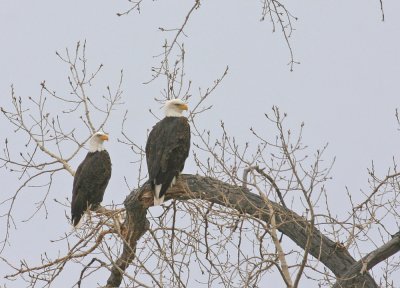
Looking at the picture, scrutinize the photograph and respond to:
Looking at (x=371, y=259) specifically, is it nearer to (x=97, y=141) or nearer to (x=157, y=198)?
(x=157, y=198)

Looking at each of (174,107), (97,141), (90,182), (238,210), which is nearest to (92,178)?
(90,182)

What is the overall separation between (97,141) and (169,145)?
6.40ft

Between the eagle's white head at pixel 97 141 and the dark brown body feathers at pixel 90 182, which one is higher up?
the eagle's white head at pixel 97 141

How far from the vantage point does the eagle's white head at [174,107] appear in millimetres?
7207

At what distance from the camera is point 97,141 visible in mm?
8758

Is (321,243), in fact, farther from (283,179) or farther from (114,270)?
(114,270)

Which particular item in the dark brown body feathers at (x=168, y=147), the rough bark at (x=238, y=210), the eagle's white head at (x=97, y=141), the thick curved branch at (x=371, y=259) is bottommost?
the thick curved branch at (x=371, y=259)

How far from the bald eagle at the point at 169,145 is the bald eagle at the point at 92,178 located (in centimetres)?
157

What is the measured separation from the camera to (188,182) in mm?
6324

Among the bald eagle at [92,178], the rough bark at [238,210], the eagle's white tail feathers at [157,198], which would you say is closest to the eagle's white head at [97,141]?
the bald eagle at [92,178]

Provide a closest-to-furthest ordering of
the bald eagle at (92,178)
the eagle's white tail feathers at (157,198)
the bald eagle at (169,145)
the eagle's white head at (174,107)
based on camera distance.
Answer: the eagle's white tail feathers at (157,198) → the bald eagle at (169,145) → the eagle's white head at (174,107) → the bald eagle at (92,178)

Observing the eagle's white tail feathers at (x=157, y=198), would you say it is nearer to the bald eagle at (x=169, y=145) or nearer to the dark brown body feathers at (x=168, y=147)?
the bald eagle at (x=169, y=145)

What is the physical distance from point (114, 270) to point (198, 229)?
0.89m

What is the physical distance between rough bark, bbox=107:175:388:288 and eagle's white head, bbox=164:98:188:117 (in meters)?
0.94
